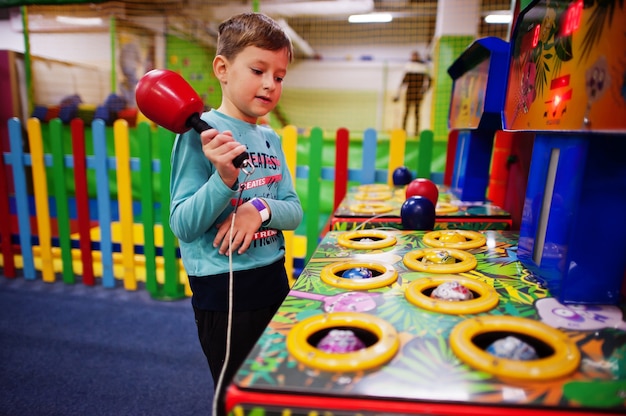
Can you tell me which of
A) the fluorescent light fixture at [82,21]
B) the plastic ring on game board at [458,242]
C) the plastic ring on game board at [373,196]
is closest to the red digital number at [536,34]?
the plastic ring on game board at [458,242]

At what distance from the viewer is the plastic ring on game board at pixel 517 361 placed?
0.46 m

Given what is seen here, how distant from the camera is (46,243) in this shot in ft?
9.16

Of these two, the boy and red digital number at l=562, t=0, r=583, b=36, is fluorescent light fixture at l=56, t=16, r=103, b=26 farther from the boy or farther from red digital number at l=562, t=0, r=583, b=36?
red digital number at l=562, t=0, r=583, b=36

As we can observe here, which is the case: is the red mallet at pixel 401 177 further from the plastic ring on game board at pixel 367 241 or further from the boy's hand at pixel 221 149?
the boy's hand at pixel 221 149

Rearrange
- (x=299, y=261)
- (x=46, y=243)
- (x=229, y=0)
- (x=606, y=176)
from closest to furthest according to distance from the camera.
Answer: (x=606, y=176), (x=299, y=261), (x=46, y=243), (x=229, y=0)

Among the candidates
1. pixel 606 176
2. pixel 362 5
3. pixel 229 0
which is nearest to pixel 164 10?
pixel 229 0

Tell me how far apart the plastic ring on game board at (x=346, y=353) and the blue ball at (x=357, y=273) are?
7.2 inches

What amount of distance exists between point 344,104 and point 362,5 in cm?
256

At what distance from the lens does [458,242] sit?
1.01 meters

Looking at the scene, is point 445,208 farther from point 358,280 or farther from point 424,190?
point 358,280

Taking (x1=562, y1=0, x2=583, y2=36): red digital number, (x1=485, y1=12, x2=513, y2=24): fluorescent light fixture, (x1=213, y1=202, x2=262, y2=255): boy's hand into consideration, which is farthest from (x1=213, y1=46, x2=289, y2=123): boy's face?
(x1=485, y1=12, x2=513, y2=24): fluorescent light fixture

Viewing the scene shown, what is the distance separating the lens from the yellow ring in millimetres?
1343

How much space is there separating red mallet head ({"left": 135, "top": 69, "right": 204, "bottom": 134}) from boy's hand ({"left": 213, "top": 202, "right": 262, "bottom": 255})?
0.72ft

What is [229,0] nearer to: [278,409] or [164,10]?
[164,10]
